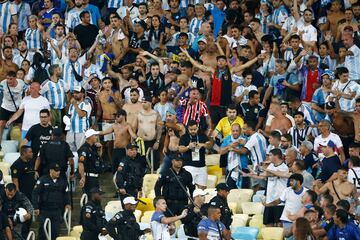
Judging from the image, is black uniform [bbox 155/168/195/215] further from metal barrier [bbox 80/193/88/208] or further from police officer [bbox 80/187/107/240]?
metal barrier [bbox 80/193/88/208]

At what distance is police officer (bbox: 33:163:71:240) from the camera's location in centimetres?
2588

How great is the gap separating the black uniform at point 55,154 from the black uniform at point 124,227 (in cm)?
238

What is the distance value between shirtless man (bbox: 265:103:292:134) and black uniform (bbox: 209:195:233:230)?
12.0 feet

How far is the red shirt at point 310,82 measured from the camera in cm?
2956

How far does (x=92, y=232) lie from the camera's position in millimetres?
25203

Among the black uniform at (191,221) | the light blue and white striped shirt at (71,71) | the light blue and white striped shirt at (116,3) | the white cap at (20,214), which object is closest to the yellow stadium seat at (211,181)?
the black uniform at (191,221)

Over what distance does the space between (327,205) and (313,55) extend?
632 cm

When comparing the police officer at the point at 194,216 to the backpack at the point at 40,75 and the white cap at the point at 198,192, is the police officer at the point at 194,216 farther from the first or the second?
the backpack at the point at 40,75

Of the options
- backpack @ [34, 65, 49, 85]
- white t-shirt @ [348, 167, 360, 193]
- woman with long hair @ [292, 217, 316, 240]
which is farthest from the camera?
backpack @ [34, 65, 49, 85]

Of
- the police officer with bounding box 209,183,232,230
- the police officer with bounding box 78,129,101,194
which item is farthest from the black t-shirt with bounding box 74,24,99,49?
the police officer with bounding box 209,183,232,230

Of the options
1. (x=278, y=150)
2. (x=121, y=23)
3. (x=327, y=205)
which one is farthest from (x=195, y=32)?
(x=327, y=205)

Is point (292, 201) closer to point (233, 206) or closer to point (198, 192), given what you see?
point (198, 192)

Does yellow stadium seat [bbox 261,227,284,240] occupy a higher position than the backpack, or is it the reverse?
the backpack

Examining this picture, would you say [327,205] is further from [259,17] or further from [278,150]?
[259,17]
